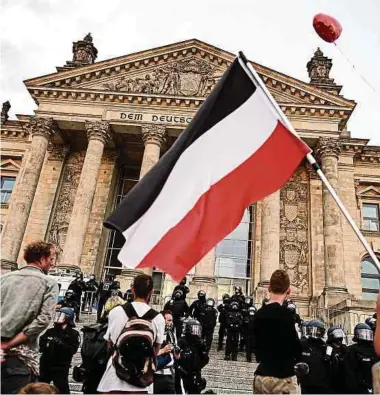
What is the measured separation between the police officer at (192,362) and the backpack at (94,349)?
4.67 feet

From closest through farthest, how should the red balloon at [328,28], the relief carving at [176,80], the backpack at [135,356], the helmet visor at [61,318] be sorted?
the backpack at [135,356]
the red balloon at [328,28]
the helmet visor at [61,318]
the relief carving at [176,80]

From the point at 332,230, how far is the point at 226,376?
13.3 m

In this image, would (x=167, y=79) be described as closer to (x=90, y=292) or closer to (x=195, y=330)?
(x=90, y=292)

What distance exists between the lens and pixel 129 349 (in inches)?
148

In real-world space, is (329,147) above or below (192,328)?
above

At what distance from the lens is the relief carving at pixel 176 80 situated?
2555cm

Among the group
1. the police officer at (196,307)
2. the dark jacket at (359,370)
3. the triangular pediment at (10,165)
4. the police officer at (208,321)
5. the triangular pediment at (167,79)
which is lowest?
the dark jacket at (359,370)

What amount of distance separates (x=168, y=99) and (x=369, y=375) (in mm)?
21173

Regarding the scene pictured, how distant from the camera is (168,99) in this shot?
979 inches

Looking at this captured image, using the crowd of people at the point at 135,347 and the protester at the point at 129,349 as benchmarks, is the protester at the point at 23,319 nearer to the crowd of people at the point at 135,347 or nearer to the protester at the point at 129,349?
the crowd of people at the point at 135,347

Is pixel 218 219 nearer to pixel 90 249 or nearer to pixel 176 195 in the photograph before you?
pixel 176 195

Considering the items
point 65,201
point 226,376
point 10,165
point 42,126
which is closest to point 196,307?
point 226,376

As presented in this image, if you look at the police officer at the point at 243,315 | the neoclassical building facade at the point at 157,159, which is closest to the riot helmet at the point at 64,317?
the police officer at the point at 243,315

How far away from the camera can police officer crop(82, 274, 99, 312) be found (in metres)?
16.3
